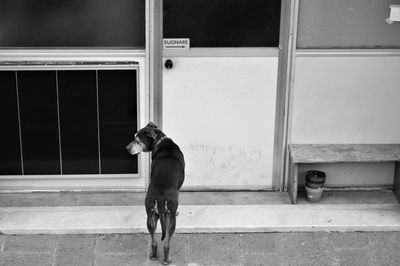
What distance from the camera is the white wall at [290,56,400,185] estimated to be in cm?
709

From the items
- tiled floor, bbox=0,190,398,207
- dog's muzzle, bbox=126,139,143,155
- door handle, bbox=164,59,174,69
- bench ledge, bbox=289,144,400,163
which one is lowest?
tiled floor, bbox=0,190,398,207

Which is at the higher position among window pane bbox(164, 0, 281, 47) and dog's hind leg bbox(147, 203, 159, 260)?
window pane bbox(164, 0, 281, 47)

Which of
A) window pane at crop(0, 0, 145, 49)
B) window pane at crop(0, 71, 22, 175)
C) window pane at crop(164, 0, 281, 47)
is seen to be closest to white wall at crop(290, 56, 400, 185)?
window pane at crop(164, 0, 281, 47)

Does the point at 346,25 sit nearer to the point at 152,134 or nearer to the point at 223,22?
the point at 223,22

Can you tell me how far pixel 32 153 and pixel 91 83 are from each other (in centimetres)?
93

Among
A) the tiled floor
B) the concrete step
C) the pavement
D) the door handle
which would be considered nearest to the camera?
the pavement

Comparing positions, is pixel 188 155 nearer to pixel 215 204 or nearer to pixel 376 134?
pixel 215 204

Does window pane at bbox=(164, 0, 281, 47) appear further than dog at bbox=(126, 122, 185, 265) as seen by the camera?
Yes

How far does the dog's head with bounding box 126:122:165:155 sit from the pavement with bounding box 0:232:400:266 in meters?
0.80

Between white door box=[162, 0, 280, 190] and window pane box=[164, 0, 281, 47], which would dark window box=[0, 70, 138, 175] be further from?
window pane box=[164, 0, 281, 47]

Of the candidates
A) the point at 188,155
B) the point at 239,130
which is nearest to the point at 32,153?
the point at 188,155

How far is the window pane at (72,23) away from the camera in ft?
22.3

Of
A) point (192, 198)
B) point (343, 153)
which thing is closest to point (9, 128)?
point (192, 198)

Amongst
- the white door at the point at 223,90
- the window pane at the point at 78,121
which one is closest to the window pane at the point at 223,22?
the white door at the point at 223,90
